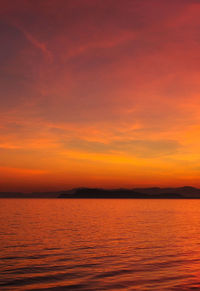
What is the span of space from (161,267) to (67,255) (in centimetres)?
1044

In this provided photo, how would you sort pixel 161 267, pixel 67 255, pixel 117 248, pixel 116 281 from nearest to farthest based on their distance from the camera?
pixel 116 281 < pixel 161 267 < pixel 67 255 < pixel 117 248

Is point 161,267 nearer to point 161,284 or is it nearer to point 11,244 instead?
point 161,284

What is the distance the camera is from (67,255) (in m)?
32.8

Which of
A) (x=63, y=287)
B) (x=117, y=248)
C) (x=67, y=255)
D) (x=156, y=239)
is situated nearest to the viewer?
(x=63, y=287)

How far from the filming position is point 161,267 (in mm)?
27750

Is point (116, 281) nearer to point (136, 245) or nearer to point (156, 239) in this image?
point (136, 245)

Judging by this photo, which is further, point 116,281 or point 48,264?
point 48,264

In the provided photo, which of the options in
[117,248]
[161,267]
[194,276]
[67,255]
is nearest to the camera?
[194,276]

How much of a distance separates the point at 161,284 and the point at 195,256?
476 inches

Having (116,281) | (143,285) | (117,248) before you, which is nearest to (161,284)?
(143,285)

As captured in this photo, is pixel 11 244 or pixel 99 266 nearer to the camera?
pixel 99 266

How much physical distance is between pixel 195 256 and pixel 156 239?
1222 cm

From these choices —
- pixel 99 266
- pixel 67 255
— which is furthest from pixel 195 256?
pixel 67 255

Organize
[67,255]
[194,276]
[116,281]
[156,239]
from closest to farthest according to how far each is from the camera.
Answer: [116,281] → [194,276] → [67,255] → [156,239]
